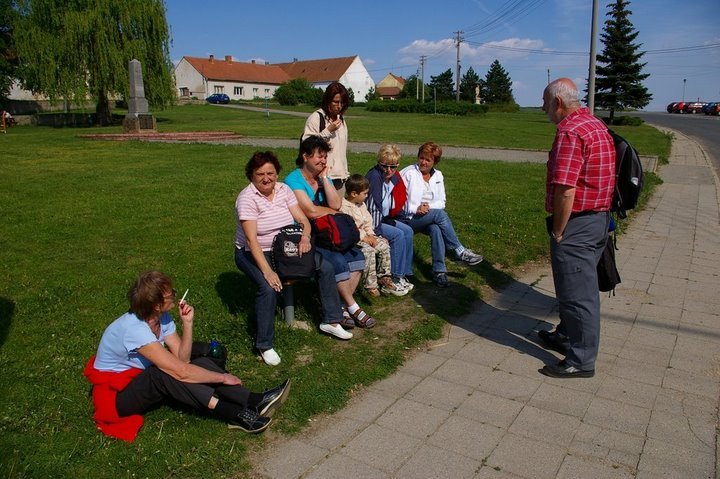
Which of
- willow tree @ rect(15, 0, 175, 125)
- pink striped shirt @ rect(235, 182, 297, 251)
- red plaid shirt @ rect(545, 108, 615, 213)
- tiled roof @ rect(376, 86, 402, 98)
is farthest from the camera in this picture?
tiled roof @ rect(376, 86, 402, 98)

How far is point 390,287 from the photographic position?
18.9 ft

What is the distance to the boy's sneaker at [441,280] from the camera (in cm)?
605

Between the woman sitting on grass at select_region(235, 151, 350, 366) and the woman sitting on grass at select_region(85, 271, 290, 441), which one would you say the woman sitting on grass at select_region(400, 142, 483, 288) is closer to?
the woman sitting on grass at select_region(235, 151, 350, 366)

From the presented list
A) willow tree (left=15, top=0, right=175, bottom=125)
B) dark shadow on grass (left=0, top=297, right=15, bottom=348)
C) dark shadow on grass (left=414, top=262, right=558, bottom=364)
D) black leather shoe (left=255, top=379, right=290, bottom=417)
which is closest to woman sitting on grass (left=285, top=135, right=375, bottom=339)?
dark shadow on grass (left=414, top=262, right=558, bottom=364)

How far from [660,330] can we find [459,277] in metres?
2.04

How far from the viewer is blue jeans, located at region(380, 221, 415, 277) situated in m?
5.87

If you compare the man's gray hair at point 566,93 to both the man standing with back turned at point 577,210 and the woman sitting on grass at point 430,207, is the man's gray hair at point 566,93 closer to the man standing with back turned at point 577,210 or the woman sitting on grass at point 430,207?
the man standing with back turned at point 577,210

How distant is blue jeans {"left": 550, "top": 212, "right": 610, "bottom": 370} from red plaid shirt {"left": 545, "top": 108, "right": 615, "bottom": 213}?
0.13 metres

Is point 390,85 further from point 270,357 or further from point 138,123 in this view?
point 270,357

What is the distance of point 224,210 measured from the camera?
9211 mm

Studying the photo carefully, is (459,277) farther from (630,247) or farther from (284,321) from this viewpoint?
(630,247)

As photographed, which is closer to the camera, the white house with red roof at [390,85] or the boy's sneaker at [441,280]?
the boy's sneaker at [441,280]

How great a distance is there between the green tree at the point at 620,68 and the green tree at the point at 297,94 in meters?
31.3

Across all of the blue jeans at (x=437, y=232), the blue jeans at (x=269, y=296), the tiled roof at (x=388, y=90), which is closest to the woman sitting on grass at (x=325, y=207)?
the blue jeans at (x=269, y=296)
